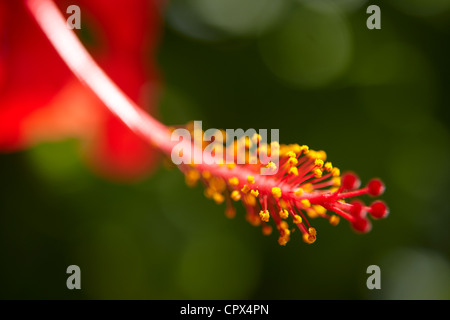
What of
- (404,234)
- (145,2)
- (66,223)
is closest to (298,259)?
(404,234)

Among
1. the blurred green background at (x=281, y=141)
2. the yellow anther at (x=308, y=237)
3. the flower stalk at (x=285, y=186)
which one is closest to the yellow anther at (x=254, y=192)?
the flower stalk at (x=285, y=186)

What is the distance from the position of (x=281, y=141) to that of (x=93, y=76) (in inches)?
18.5

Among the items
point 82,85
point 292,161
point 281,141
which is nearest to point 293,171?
point 292,161

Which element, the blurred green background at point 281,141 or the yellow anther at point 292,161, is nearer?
the yellow anther at point 292,161

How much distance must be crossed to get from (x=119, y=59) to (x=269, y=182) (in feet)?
2.09

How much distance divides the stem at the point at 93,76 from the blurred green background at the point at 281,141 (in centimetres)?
26

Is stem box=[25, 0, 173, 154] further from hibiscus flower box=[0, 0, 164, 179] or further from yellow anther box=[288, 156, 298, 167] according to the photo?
yellow anther box=[288, 156, 298, 167]

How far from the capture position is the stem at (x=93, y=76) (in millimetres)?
917

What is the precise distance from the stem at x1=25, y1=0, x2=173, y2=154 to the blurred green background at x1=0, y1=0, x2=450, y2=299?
0.26 meters

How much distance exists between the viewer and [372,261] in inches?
47.5

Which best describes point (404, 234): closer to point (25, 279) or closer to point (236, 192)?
point (236, 192)

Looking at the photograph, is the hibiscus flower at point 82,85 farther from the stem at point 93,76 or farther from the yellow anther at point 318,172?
the yellow anther at point 318,172

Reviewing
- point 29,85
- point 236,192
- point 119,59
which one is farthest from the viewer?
point 119,59

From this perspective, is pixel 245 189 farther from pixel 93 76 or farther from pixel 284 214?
pixel 93 76
